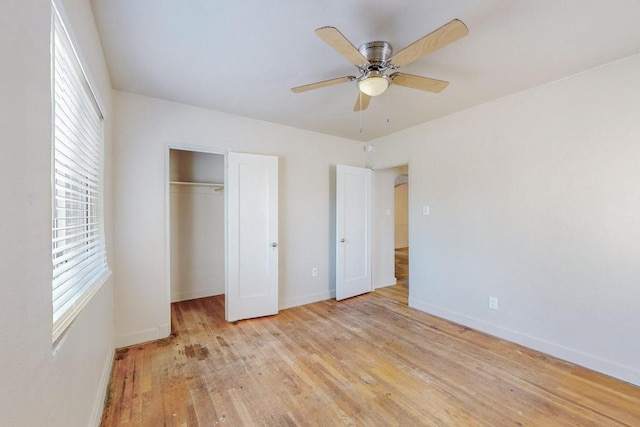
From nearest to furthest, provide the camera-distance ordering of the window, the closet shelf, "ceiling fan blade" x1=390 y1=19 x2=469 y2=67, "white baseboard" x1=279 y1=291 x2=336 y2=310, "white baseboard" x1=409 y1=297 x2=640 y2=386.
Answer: the window, "ceiling fan blade" x1=390 y1=19 x2=469 y2=67, "white baseboard" x1=409 y1=297 x2=640 y2=386, "white baseboard" x1=279 y1=291 x2=336 y2=310, the closet shelf

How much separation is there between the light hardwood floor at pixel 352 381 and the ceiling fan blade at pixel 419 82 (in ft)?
7.53

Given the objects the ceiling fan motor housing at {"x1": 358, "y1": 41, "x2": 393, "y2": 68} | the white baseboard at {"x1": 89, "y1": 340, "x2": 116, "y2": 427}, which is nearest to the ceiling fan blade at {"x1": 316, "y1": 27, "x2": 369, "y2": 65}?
the ceiling fan motor housing at {"x1": 358, "y1": 41, "x2": 393, "y2": 68}

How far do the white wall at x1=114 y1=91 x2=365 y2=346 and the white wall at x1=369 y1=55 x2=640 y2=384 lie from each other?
73.4 inches

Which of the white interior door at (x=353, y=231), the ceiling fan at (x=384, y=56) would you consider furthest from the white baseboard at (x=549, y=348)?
the ceiling fan at (x=384, y=56)

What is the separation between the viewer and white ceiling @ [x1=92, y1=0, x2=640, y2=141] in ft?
5.38

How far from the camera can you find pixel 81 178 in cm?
170

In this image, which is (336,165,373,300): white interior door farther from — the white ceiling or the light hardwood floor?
the white ceiling

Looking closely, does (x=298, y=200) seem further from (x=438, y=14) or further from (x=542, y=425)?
(x=542, y=425)

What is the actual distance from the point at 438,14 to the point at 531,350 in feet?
9.98

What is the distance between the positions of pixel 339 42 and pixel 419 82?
2.58ft

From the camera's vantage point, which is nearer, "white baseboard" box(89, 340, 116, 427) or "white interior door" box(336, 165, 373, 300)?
"white baseboard" box(89, 340, 116, 427)

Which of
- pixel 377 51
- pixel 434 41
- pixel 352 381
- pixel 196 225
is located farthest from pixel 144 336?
pixel 434 41

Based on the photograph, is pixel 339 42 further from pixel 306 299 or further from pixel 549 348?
pixel 306 299

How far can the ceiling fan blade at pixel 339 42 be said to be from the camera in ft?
4.62
